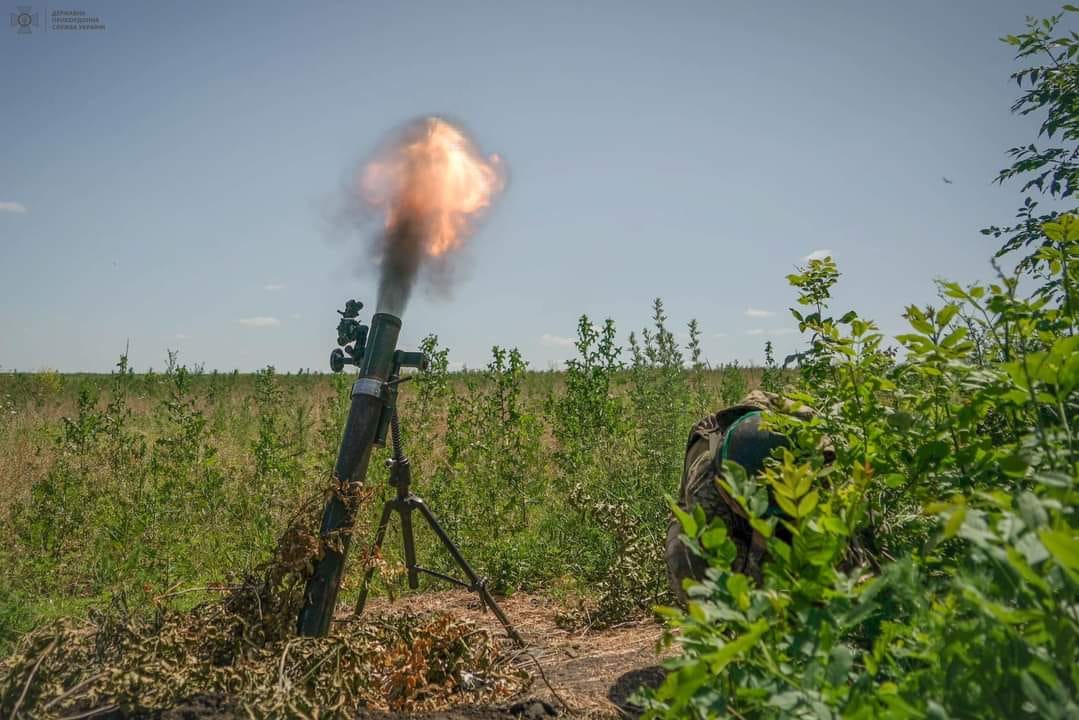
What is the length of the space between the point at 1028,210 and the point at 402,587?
5.60m

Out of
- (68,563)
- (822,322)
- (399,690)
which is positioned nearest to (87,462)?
(68,563)

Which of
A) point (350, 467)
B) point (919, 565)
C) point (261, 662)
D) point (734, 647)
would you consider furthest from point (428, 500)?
point (734, 647)

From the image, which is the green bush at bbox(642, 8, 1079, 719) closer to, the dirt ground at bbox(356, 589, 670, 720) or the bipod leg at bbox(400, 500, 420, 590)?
the dirt ground at bbox(356, 589, 670, 720)

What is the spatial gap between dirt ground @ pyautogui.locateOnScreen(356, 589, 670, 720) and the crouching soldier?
56 cm

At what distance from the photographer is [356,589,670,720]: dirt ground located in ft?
11.2

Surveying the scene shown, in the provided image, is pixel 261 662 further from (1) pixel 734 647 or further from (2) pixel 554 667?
(1) pixel 734 647

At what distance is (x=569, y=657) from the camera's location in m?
4.51

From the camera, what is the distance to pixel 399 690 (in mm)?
3414

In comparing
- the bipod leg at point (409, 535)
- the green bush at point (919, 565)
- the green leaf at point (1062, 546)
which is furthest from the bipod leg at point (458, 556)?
the green leaf at point (1062, 546)

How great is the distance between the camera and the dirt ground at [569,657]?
3.42 metres

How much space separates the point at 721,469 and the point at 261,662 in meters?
2.30

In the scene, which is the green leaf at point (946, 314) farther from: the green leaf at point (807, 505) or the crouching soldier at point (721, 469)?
the crouching soldier at point (721, 469)

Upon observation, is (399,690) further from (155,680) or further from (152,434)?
(152,434)

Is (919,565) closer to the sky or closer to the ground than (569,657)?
closer to the sky
